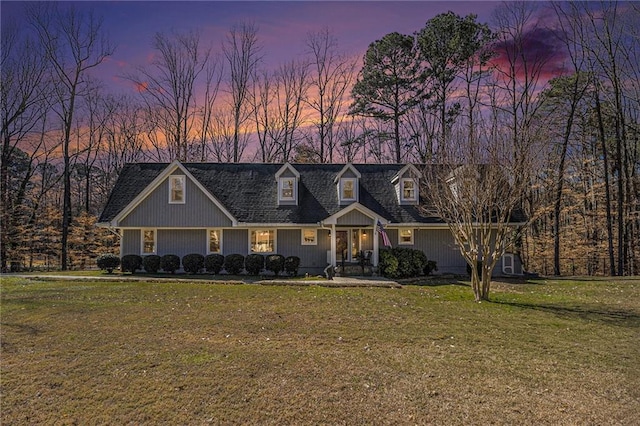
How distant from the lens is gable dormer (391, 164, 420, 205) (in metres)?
20.7

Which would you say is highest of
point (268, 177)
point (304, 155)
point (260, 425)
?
point (304, 155)

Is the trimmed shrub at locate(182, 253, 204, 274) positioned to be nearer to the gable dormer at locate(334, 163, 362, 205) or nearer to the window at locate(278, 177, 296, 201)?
the window at locate(278, 177, 296, 201)

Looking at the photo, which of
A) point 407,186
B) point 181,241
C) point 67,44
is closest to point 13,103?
point 67,44

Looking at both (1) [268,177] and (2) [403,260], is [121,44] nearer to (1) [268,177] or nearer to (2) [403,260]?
(1) [268,177]

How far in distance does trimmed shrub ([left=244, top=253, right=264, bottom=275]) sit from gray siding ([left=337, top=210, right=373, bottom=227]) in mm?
4648

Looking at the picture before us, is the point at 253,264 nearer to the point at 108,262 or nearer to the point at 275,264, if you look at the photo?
the point at 275,264

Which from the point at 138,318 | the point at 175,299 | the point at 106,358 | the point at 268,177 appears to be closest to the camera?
the point at 106,358

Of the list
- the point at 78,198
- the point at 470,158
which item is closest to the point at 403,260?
the point at 470,158

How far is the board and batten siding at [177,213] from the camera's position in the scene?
1967 cm

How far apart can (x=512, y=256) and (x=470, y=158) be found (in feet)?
36.4

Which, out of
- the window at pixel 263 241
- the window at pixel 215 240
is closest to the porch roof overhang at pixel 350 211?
the window at pixel 263 241

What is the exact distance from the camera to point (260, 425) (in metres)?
4.32

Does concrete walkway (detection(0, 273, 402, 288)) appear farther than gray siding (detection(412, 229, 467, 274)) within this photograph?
No

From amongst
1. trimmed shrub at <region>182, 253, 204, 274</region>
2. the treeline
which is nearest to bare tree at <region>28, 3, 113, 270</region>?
the treeline
